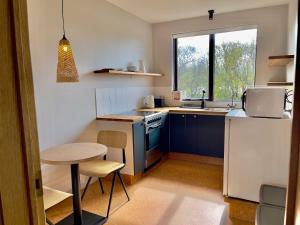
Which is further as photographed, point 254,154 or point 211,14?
point 211,14

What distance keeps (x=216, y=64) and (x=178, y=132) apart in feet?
4.35

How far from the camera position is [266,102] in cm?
222

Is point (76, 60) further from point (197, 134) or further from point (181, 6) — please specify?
point (197, 134)

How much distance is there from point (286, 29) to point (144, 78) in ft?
7.45

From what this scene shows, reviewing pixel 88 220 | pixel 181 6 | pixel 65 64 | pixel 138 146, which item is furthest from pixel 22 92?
pixel 181 6

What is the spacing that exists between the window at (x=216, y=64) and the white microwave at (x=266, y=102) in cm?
142

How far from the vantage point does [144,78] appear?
398cm

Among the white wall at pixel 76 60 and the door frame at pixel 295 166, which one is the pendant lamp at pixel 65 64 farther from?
the door frame at pixel 295 166

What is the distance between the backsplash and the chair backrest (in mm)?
470

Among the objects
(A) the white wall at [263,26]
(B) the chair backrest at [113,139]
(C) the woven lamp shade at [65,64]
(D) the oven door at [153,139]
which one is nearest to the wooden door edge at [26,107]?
(C) the woven lamp shade at [65,64]

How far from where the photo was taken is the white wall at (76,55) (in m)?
2.19

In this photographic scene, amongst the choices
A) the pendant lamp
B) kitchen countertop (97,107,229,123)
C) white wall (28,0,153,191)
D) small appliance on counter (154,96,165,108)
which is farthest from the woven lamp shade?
small appliance on counter (154,96,165,108)

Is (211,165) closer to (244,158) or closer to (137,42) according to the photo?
(244,158)

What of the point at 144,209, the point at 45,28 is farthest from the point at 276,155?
the point at 45,28
